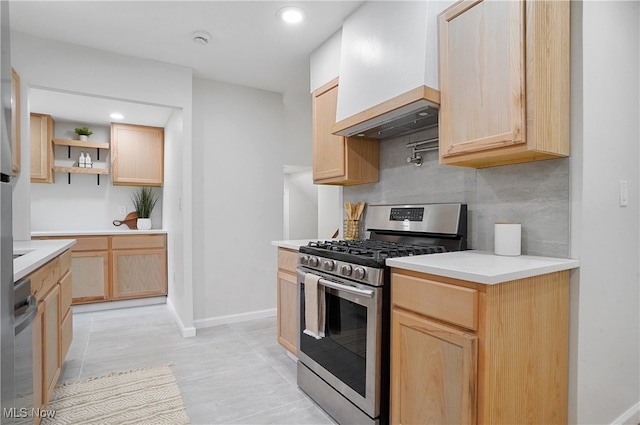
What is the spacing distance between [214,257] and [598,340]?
3.11 m

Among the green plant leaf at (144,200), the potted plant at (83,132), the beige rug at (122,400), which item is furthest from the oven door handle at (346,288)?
the potted plant at (83,132)

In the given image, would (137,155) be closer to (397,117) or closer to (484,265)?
(397,117)

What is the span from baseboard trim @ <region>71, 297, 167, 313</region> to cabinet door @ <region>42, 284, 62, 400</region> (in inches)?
85.7

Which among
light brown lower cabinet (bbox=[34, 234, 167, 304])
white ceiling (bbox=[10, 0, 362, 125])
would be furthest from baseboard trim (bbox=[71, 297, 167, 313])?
white ceiling (bbox=[10, 0, 362, 125])

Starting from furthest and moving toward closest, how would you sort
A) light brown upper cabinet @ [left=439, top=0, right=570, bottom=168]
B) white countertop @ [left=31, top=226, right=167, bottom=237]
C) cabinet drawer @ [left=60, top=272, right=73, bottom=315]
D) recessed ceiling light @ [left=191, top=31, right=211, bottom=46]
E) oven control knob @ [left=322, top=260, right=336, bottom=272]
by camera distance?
white countertop @ [left=31, top=226, right=167, bottom=237]
recessed ceiling light @ [left=191, top=31, right=211, bottom=46]
cabinet drawer @ [left=60, top=272, right=73, bottom=315]
oven control knob @ [left=322, top=260, right=336, bottom=272]
light brown upper cabinet @ [left=439, top=0, right=570, bottom=168]

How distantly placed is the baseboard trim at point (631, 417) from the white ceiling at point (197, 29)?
2.79 meters

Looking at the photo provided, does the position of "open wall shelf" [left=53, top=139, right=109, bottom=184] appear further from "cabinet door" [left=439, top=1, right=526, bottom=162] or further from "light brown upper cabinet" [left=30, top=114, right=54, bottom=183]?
"cabinet door" [left=439, top=1, right=526, bottom=162]

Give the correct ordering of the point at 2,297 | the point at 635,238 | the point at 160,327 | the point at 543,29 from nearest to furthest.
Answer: the point at 2,297, the point at 543,29, the point at 635,238, the point at 160,327

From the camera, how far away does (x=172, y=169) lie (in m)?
4.00

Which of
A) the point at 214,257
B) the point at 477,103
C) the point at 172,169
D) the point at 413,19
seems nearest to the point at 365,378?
the point at 477,103

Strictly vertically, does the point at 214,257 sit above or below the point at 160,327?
above

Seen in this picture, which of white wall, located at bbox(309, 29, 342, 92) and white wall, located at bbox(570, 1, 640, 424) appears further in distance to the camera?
white wall, located at bbox(309, 29, 342, 92)

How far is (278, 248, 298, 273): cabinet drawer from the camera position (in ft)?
8.20

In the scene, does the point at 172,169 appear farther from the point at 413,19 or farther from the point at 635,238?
the point at 635,238
